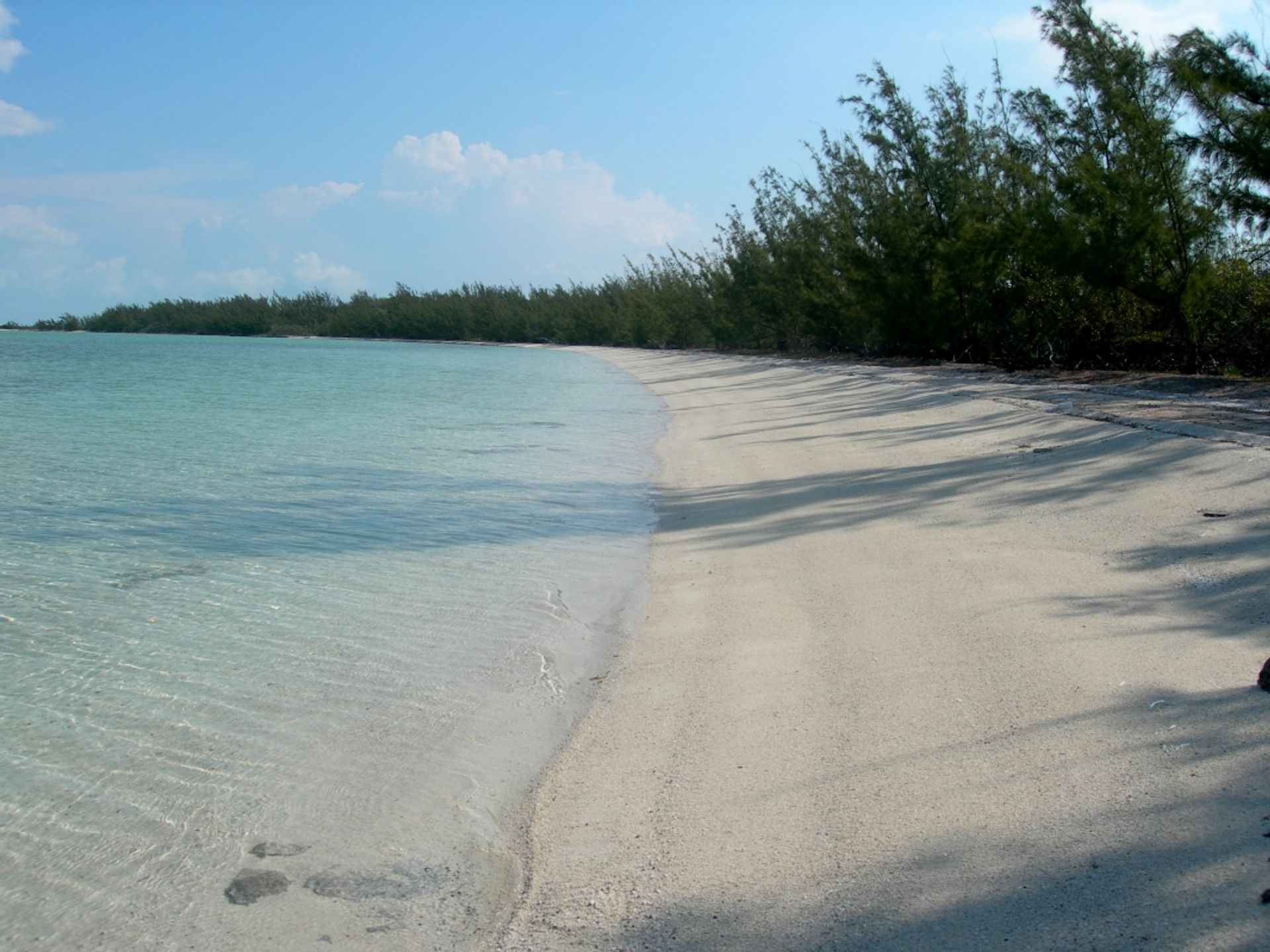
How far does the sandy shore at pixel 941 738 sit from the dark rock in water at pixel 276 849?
2.69 ft

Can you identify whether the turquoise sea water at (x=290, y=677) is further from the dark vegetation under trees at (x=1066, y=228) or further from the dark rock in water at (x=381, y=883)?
the dark vegetation under trees at (x=1066, y=228)

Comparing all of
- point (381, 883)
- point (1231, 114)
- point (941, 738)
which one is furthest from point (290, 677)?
point (1231, 114)

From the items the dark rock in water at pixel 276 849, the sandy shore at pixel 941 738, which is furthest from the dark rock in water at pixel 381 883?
the sandy shore at pixel 941 738

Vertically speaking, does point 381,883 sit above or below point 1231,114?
below

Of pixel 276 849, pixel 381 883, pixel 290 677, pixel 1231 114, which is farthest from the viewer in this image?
pixel 1231 114

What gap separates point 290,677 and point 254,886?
2.00m

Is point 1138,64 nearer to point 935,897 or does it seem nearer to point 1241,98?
point 1241,98

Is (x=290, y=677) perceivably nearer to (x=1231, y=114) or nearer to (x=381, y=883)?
(x=381, y=883)

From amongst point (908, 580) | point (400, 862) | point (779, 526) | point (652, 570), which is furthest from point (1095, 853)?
point (779, 526)

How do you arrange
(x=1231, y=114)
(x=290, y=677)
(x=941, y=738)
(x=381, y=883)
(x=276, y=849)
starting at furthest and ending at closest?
(x=1231, y=114) → (x=290, y=677) → (x=941, y=738) → (x=276, y=849) → (x=381, y=883)

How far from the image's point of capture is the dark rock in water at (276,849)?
11.3 ft

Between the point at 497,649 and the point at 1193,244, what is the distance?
15.7m

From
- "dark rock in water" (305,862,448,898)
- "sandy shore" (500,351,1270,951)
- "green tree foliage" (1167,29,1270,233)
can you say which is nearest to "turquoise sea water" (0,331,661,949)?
"dark rock in water" (305,862,448,898)

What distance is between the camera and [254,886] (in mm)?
3252
